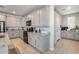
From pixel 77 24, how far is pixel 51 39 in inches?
17.5

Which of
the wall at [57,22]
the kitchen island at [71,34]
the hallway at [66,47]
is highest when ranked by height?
the wall at [57,22]

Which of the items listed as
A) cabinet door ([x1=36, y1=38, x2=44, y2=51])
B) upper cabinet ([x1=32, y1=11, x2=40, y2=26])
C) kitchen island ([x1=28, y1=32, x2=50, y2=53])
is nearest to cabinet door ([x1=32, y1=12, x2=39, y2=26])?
upper cabinet ([x1=32, y1=11, x2=40, y2=26])

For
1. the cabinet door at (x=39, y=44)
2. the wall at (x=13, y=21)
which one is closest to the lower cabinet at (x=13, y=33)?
the wall at (x=13, y=21)

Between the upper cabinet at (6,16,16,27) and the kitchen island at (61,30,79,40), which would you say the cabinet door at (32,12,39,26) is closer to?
the upper cabinet at (6,16,16,27)

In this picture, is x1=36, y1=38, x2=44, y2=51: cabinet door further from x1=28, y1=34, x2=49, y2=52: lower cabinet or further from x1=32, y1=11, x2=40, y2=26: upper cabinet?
x1=32, y1=11, x2=40, y2=26: upper cabinet

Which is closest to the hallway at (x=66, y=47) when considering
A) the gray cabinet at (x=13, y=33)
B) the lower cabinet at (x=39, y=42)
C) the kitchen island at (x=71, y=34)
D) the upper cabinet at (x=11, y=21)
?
the kitchen island at (x=71, y=34)

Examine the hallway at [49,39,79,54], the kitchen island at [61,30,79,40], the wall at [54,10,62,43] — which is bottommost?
the hallway at [49,39,79,54]

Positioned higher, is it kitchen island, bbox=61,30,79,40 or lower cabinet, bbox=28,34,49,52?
kitchen island, bbox=61,30,79,40

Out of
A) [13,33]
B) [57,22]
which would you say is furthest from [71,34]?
[13,33]

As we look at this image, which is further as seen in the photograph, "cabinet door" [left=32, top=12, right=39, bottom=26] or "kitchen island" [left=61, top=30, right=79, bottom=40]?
"cabinet door" [left=32, top=12, right=39, bottom=26]

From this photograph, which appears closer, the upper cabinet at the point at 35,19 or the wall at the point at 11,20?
the wall at the point at 11,20

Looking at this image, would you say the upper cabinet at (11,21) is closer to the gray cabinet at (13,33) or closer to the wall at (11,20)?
the wall at (11,20)

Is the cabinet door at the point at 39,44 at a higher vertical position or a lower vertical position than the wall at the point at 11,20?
lower

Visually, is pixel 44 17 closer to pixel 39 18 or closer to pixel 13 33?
pixel 39 18
